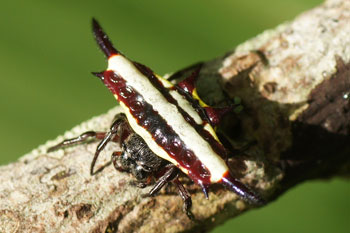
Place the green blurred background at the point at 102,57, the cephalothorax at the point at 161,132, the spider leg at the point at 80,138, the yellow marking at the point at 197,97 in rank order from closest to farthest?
the cephalothorax at the point at 161,132, the yellow marking at the point at 197,97, the spider leg at the point at 80,138, the green blurred background at the point at 102,57

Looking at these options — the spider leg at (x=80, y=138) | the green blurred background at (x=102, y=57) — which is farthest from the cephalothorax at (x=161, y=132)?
the green blurred background at (x=102, y=57)

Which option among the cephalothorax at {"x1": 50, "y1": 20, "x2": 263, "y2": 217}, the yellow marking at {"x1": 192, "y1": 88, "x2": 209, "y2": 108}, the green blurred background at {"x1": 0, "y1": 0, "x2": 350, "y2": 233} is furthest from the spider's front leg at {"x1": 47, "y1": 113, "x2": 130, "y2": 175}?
the green blurred background at {"x1": 0, "y1": 0, "x2": 350, "y2": 233}

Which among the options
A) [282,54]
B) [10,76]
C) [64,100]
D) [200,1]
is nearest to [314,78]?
[282,54]

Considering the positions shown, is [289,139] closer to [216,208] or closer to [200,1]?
[216,208]


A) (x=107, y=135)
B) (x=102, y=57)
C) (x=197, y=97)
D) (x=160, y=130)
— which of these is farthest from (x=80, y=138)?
(x=102, y=57)

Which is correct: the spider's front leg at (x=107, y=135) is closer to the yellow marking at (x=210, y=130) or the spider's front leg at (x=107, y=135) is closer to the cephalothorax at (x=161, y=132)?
the cephalothorax at (x=161, y=132)

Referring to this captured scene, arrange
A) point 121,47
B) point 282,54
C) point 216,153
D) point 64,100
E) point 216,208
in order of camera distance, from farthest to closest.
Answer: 1. point 121,47
2. point 64,100
3. point 282,54
4. point 216,208
5. point 216,153

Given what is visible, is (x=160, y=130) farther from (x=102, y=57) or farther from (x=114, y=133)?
(x=102, y=57)

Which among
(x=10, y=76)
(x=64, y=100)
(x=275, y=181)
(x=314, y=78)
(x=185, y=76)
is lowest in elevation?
(x=275, y=181)
